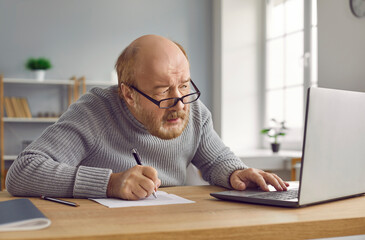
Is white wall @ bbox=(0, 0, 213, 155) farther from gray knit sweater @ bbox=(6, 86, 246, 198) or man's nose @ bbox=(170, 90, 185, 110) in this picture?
man's nose @ bbox=(170, 90, 185, 110)

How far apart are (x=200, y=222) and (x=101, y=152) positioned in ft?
2.39

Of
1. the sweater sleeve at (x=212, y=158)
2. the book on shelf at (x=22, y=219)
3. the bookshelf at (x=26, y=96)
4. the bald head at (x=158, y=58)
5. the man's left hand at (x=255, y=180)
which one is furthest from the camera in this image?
the bookshelf at (x=26, y=96)

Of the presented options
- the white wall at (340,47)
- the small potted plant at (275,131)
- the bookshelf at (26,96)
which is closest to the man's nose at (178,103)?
the white wall at (340,47)

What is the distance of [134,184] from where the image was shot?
1.15 metres

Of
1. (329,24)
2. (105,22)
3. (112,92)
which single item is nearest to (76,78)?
(105,22)

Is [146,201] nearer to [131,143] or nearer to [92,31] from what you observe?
[131,143]

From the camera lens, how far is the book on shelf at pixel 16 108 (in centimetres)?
443

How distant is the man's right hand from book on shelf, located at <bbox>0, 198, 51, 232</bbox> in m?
0.27

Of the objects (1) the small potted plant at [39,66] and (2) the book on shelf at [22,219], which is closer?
(2) the book on shelf at [22,219]

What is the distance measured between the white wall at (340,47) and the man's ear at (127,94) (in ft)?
5.48

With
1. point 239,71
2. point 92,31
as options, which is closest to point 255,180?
point 239,71

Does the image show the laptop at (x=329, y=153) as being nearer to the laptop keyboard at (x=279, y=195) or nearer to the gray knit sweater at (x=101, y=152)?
the laptop keyboard at (x=279, y=195)

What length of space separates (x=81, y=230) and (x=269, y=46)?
175 inches

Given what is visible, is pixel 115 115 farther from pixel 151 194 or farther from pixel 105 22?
pixel 105 22
